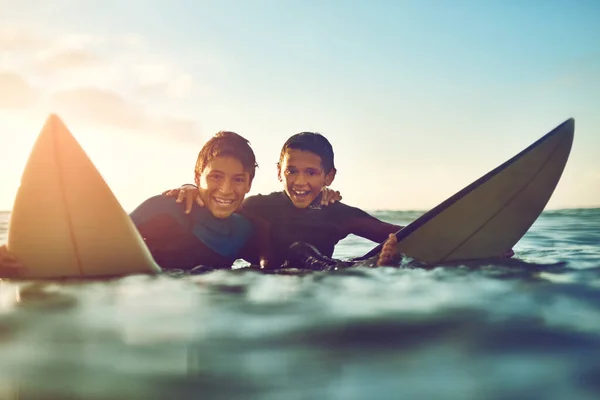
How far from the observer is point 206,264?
4.45 metres

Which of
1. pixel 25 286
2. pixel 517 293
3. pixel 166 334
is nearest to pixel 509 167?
pixel 517 293

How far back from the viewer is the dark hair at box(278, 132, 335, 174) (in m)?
4.92

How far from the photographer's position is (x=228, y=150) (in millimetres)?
4445

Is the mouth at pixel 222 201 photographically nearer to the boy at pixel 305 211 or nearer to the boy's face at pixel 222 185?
the boy's face at pixel 222 185

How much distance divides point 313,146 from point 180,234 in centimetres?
152

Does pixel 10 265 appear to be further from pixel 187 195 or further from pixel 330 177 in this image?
pixel 330 177

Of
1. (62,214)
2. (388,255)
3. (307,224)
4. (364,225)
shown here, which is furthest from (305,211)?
(62,214)

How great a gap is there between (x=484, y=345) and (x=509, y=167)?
3.11m

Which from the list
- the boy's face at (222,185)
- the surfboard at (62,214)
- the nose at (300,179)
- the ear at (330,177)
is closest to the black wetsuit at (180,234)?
the boy's face at (222,185)

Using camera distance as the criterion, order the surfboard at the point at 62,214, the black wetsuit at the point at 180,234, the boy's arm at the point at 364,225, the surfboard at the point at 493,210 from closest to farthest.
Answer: the surfboard at the point at 62,214, the black wetsuit at the point at 180,234, the surfboard at the point at 493,210, the boy's arm at the point at 364,225

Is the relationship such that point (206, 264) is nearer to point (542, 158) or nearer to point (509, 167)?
point (509, 167)

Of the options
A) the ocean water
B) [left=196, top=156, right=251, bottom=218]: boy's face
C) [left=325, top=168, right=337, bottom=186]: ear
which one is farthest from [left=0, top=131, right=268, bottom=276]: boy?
the ocean water

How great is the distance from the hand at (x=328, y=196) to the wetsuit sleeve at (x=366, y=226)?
180 mm

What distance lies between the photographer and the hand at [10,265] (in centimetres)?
355
